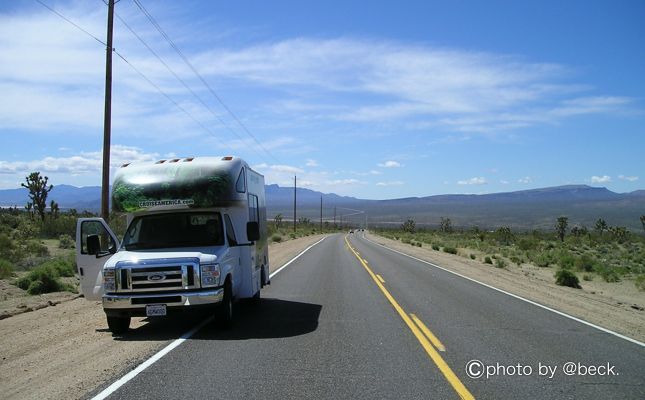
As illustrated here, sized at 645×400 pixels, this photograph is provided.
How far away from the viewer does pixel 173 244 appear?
34.8 feet

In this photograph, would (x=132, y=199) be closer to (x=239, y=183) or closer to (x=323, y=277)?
→ (x=239, y=183)

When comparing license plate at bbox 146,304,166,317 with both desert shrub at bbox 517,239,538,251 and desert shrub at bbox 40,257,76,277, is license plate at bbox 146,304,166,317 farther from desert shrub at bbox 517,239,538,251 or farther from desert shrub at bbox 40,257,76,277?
desert shrub at bbox 517,239,538,251

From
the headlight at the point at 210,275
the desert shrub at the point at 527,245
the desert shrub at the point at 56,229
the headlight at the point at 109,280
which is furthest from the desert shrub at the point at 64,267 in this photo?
the desert shrub at the point at 527,245

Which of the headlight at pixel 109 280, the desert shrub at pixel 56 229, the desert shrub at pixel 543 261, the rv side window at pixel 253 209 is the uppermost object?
the rv side window at pixel 253 209

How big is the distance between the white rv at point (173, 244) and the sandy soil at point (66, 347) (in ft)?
1.98

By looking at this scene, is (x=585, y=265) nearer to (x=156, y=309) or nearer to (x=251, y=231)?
(x=251, y=231)

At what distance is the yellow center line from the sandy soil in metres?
4.21

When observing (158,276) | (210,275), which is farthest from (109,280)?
(210,275)

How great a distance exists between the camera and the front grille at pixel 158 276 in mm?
9414

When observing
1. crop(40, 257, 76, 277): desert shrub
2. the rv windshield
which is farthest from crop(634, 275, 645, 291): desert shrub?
crop(40, 257, 76, 277): desert shrub

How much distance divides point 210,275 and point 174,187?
6.51 ft

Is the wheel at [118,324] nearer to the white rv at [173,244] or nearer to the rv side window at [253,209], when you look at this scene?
the white rv at [173,244]

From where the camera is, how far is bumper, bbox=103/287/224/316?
9312 millimetres

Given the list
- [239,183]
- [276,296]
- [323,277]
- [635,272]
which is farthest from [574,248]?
[239,183]
